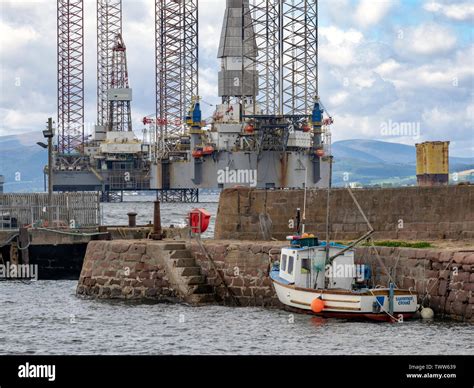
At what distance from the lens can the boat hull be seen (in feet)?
97.6

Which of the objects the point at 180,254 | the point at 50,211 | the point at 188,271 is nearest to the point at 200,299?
the point at 188,271

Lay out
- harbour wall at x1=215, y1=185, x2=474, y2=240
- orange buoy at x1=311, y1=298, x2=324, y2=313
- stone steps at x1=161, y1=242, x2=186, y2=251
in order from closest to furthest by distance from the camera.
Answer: orange buoy at x1=311, y1=298, x2=324, y2=313 < harbour wall at x1=215, y1=185, x2=474, y2=240 < stone steps at x1=161, y1=242, x2=186, y2=251

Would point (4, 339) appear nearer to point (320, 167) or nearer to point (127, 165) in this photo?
point (320, 167)

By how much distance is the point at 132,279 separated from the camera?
36938 mm

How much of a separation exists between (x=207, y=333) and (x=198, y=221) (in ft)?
30.1

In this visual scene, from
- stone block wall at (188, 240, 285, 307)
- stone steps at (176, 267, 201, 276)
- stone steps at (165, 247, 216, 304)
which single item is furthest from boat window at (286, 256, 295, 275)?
stone steps at (176, 267, 201, 276)

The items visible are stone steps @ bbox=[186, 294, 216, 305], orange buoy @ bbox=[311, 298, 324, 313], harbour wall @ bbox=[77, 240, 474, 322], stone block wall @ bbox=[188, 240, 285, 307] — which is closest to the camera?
harbour wall @ bbox=[77, 240, 474, 322]

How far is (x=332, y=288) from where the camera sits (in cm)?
3164

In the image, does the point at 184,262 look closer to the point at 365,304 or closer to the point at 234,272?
the point at 234,272

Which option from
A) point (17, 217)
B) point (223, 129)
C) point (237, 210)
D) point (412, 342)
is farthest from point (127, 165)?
point (412, 342)

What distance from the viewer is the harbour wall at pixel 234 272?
97.2 ft

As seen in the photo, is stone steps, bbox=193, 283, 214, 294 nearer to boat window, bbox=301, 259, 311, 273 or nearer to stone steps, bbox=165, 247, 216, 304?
stone steps, bbox=165, 247, 216, 304

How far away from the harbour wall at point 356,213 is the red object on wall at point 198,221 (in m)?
0.84

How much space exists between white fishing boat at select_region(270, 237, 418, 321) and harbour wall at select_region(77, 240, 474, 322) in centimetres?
79
